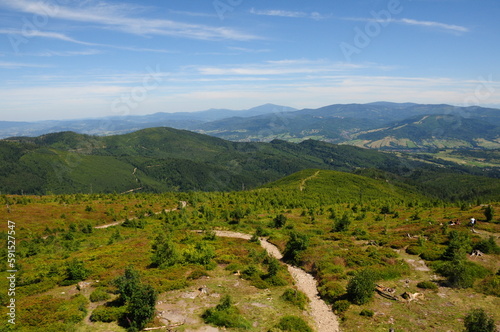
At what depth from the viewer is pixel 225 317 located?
23.1 meters

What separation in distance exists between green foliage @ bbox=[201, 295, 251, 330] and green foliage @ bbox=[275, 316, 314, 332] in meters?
2.79

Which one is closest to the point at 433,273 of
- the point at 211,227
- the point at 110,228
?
the point at 211,227

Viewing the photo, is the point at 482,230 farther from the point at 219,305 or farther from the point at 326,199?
the point at 326,199

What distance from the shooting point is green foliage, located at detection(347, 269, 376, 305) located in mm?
26547

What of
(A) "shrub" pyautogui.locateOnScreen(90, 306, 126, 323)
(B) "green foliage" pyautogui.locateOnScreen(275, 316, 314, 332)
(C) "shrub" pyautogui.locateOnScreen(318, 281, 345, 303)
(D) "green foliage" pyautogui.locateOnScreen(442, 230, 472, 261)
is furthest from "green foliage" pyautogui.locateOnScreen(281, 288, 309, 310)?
(D) "green foliage" pyautogui.locateOnScreen(442, 230, 472, 261)

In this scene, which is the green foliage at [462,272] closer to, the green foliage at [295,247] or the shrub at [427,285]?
the shrub at [427,285]

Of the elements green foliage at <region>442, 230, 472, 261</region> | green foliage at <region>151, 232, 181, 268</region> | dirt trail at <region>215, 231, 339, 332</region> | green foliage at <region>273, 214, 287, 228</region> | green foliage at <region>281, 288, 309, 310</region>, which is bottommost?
green foliage at <region>273, 214, 287, 228</region>

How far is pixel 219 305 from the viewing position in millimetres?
24875

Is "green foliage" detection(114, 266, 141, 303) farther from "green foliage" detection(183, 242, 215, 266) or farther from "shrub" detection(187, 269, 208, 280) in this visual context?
"green foliage" detection(183, 242, 215, 266)

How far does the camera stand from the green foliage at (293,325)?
73.6ft

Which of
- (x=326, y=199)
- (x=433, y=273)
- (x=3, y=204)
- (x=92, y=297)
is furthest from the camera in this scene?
(x=326, y=199)

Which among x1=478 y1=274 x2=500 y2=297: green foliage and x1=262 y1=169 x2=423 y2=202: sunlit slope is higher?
x1=478 y1=274 x2=500 y2=297: green foliage

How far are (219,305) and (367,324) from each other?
13.1 m

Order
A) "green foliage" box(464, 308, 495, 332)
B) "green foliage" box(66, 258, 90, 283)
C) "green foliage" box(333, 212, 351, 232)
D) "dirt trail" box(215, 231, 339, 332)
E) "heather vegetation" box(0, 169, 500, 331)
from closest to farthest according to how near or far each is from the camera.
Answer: "green foliage" box(464, 308, 495, 332)
"heather vegetation" box(0, 169, 500, 331)
"dirt trail" box(215, 231, 339, 332)
"green foliage" box(66, 258, 90, 283)
"green foliage" box(333, 212, 351, 232)
